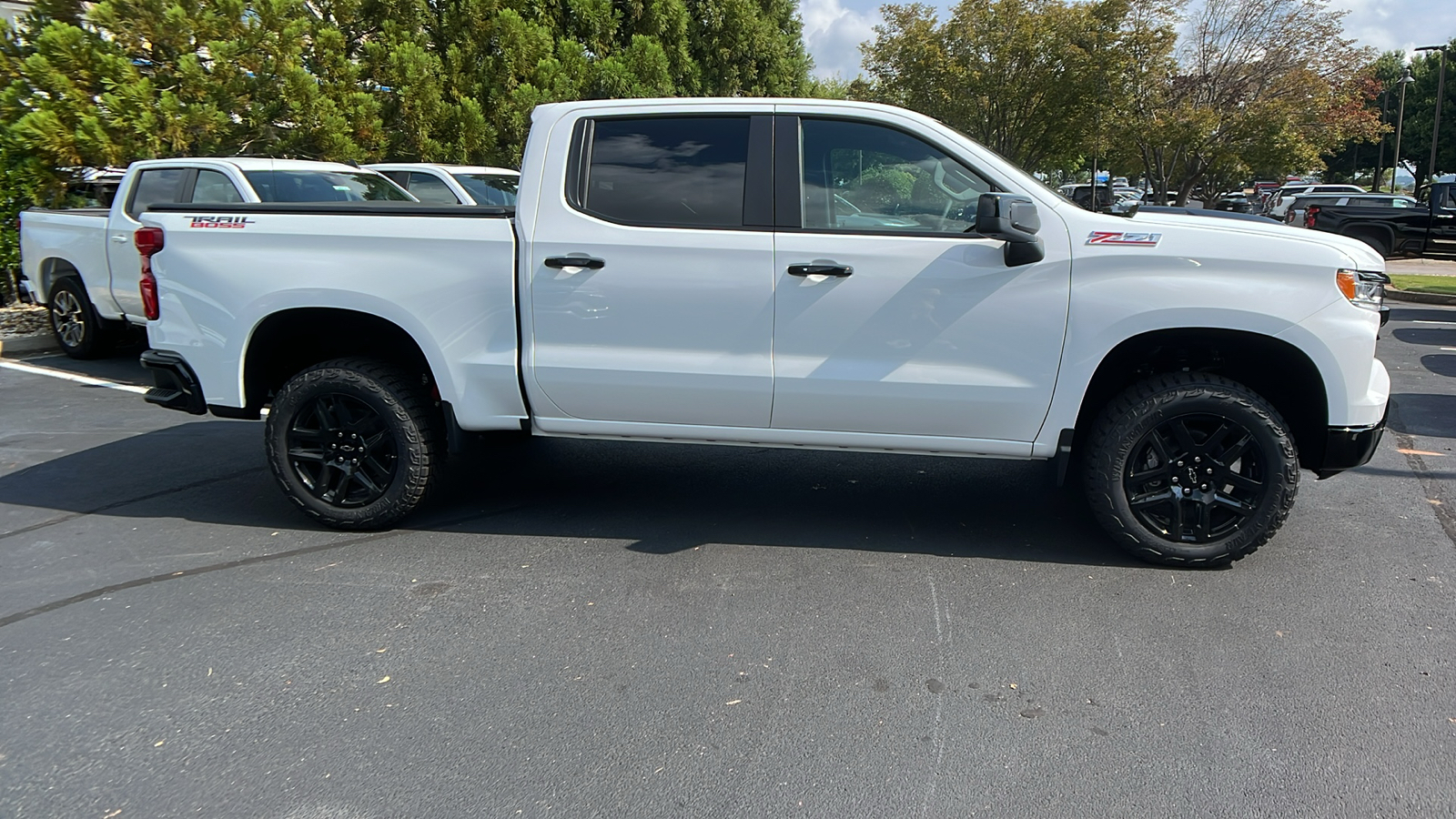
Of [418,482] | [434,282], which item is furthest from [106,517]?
[434,282]

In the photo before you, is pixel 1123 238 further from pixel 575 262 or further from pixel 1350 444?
pixel 575 262

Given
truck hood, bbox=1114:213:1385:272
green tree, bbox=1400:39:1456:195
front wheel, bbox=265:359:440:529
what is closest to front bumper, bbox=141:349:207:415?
Result: front wheel, bbox=265:359:440:529

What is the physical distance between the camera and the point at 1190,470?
4.37 meters

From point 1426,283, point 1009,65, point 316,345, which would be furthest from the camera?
point 1009,65

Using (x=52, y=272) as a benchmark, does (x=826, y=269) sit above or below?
above

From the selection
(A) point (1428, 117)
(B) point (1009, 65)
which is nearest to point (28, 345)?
(B) point (1009, 65)

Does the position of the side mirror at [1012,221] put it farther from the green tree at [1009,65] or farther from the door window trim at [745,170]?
the green tree at [1009,65]

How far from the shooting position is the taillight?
480cm

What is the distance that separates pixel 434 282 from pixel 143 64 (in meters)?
9.36

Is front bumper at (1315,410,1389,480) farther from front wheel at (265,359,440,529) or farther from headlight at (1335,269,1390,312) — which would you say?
front wheel at (265,359,440,529)

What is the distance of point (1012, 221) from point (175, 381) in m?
4.00

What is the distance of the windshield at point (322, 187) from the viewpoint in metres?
8.62

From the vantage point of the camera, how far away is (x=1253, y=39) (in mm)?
23359

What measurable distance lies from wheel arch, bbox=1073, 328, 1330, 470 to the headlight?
290mm
